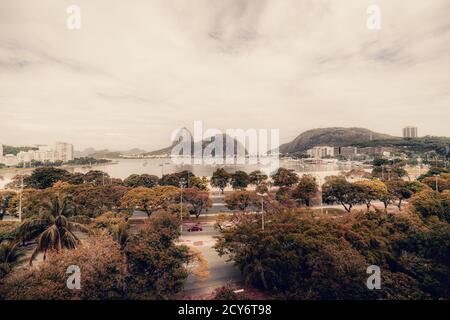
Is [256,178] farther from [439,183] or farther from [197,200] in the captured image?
[439,183]

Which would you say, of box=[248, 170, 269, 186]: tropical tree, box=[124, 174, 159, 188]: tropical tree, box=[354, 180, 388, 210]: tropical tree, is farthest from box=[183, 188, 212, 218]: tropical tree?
box=[248, 170, 269, 186]: tropical tree

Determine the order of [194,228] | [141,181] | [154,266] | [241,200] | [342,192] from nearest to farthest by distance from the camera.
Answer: [154,266] < [194,228] < [241,200] < [342,192] < [141,181]

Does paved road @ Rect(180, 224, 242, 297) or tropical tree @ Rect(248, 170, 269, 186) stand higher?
tropical tree @ Rect(248, 170, 269, 186)

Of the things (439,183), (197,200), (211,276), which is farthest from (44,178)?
(439,183)

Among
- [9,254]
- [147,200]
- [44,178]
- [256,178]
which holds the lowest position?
[9,254]

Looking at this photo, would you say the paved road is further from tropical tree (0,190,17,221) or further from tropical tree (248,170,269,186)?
tropical tree (248,170,269,186)

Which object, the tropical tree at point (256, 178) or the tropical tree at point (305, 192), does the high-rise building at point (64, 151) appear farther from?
the tropical tree at point (305, 192)

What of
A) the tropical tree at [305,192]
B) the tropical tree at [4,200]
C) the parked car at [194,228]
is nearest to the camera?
the parked car at [194,228]

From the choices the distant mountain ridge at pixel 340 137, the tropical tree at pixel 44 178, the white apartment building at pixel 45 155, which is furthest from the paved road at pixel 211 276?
the distant mountain ridge at pixel 340 137
